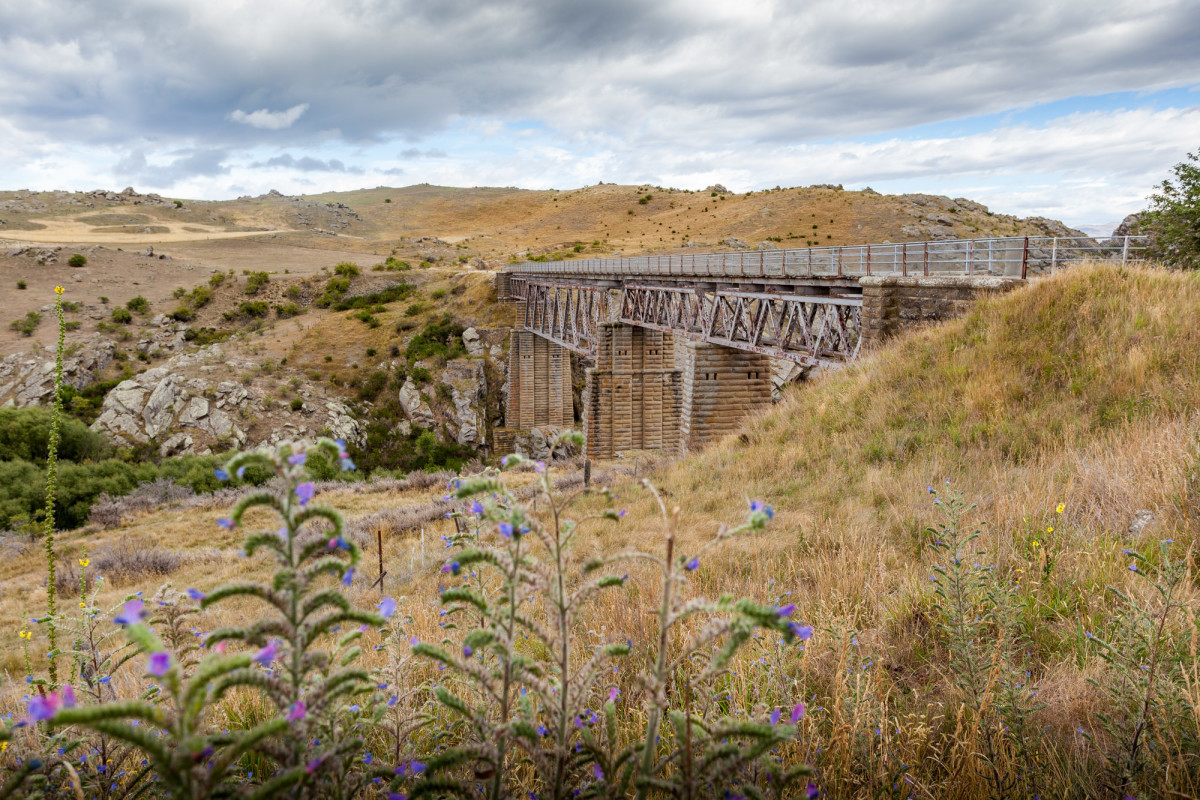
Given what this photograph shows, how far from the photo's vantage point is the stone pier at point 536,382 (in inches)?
1747

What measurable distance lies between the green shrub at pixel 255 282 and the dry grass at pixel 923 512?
45.7 meters

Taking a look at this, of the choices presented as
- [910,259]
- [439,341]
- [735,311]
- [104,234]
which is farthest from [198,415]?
[104,234]

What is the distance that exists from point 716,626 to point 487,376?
45768mm

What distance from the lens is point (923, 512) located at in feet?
20.5

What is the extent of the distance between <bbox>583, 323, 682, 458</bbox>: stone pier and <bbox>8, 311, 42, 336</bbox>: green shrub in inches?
1700

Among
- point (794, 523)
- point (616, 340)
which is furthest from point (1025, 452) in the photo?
point (616, 340)

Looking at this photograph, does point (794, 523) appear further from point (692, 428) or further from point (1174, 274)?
point (692, 428)

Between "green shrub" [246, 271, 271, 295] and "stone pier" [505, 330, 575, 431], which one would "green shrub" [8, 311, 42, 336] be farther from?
"stone pier" [505, 330, 575, 431]

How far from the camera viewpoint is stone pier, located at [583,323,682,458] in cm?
2853

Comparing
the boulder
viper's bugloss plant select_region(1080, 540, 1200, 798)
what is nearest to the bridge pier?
viper's bugloss plant select_region(1080, 540, 1200, 798)

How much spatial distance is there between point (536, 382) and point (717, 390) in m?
25.0

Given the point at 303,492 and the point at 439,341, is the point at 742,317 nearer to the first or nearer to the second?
the point at 303,492

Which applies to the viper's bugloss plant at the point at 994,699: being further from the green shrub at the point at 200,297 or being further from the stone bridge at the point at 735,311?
the green shrub at the point at 200,297

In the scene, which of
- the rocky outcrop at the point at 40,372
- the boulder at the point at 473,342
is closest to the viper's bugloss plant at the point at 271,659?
the boulder at the point at 473,342
